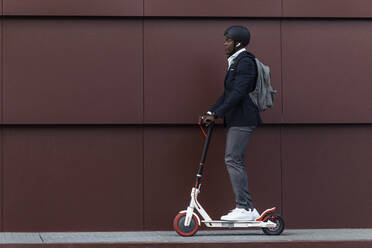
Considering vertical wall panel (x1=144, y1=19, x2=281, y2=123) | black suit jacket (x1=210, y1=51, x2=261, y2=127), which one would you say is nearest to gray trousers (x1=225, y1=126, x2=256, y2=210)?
black suit jacket (x1=210, y1=51, x2=261, y2=127)

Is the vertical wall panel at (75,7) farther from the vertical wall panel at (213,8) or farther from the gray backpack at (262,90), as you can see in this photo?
the gray backpack at (262,90)

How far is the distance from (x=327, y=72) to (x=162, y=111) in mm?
1981

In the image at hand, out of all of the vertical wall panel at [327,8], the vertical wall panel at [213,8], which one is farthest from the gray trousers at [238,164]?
the vertical wall panel at [327,8]

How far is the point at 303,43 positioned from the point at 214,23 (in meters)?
1.06

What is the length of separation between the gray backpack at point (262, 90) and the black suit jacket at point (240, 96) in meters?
0.04

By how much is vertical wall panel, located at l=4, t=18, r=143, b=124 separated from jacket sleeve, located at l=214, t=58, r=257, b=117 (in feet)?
3.88

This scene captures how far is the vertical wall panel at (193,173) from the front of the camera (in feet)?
32.4

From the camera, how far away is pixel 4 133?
9703mm

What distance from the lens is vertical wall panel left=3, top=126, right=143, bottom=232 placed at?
9711 mm

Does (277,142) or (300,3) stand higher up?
(300,3)

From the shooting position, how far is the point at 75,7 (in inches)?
385

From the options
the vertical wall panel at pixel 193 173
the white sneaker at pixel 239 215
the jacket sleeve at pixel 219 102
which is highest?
the jacket sleeve at pixel 219 102

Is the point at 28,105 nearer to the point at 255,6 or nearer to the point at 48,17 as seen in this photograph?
the point at 48,17

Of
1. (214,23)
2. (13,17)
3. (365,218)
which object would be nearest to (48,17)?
(13,17)
